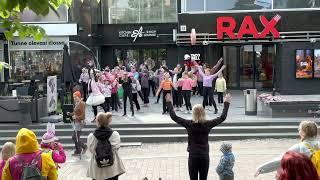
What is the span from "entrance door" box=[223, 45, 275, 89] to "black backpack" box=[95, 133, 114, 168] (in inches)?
850

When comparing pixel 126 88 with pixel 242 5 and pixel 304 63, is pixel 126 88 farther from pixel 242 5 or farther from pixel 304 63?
pixel 242 5

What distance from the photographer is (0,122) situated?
58.5ft

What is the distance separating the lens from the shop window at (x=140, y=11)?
113 ft

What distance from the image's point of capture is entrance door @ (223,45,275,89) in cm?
2859

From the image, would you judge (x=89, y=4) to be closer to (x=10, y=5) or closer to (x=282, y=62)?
(x=282, y=62)

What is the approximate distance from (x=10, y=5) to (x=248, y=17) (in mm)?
24479

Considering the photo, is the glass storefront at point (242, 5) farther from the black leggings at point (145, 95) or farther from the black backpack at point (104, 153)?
the black backpack at point (104, 153)

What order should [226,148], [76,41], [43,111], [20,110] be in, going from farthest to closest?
[76,41]
[43,111]
[20,110]
[226,148]

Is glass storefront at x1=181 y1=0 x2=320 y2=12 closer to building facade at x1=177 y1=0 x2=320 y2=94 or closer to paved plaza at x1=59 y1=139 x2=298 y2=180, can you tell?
building facade at x1=177 y1=0 x2=320 y2=94

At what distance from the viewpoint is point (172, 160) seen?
43.9ft

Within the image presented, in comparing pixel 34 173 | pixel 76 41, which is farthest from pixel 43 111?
pixel 34 173

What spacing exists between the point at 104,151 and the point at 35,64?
907 inches

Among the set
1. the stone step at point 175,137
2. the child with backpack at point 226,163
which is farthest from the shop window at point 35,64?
the child with backpack at point 226,163

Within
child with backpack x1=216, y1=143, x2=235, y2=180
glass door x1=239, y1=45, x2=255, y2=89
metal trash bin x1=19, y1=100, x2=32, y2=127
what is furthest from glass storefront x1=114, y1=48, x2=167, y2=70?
child with backpack x1=216, y1=143, x2=235, y2=180
